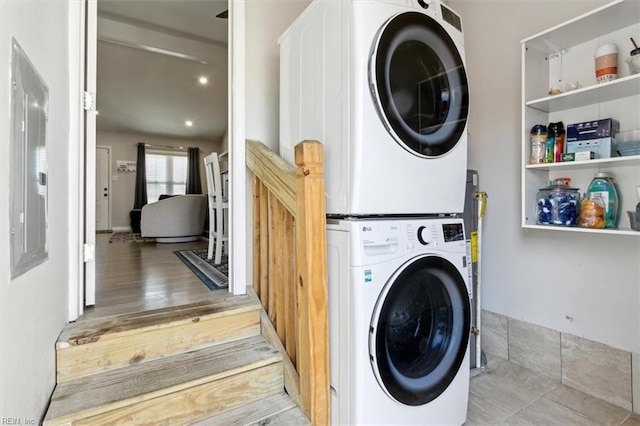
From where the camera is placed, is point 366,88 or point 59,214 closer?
point 366,88

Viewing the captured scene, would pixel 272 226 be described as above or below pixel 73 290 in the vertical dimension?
above

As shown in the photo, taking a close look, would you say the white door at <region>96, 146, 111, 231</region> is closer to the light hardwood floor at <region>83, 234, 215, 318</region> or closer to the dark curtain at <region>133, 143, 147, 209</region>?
the dark curtain at <region>133, 143, 147, 209</region>

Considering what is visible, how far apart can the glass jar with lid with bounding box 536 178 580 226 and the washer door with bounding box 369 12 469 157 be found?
2.24 feet

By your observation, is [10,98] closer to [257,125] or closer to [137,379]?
[137,379]

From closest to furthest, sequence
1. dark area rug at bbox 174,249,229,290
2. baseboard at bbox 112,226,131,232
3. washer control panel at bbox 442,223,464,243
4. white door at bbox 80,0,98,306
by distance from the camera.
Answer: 1. washer control panel at bbox 442,223,464,243
2. white door at bbox 80,0,98,306
3. dark area rug at bbox 174,249,229,290
4. baseboard at bbox 112,226,131,232

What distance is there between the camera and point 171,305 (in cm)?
166

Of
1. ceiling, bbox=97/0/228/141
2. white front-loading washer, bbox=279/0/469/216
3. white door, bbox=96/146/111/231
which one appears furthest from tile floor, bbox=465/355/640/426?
white door, bbox=96/146/111/231

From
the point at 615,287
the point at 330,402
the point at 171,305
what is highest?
the point at 615,287

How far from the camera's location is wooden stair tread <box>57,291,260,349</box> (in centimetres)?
127

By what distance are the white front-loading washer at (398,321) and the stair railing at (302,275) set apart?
6cm

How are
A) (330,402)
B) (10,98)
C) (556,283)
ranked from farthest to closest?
(556,283), (330,402), (10,98)

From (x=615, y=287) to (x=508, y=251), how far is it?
52 cm

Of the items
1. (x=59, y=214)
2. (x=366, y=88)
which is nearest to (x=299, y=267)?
(x=366, y=88)

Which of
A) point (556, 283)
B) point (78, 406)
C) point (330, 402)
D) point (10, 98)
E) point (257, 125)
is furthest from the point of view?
point (257, 125)
